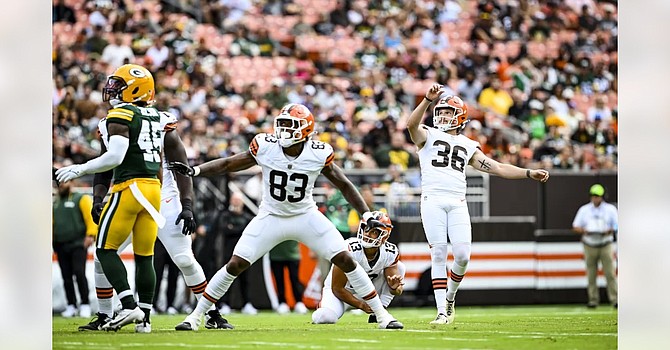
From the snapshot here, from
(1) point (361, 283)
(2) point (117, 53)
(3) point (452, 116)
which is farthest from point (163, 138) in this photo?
(2) point (117, 53)

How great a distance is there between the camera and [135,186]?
906cm

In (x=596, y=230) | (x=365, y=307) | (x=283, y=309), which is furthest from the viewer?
(x=596, y=230)

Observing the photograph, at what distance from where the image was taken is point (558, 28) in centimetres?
2412

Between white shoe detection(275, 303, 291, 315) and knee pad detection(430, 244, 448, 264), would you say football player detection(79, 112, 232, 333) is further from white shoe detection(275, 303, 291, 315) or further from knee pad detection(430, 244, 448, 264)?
white shoe detection(275, 303, 291, 315)

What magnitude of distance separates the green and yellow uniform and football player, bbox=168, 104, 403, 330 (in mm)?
358

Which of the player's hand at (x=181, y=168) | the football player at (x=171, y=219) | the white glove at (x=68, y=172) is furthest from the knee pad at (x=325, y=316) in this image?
the white glove at (x=68, y=172)

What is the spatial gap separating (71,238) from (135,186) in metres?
5.85

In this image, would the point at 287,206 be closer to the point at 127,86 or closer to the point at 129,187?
the point at 129,187

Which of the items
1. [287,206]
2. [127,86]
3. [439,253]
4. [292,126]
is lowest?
[439,253]

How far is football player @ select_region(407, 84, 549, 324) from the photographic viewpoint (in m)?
10.9

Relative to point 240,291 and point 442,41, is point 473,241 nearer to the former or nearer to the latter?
point 240,291

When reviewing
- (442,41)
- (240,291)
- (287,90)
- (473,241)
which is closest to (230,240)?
(240,291)

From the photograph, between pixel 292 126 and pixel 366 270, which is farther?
pixel 366 270
